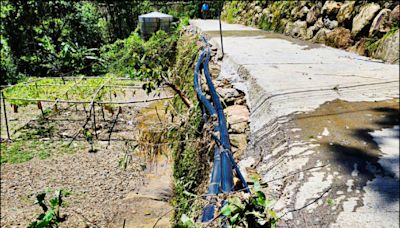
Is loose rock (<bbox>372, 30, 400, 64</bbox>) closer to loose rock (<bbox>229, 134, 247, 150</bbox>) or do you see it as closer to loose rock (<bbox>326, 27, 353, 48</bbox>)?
loose rock (<bbox>326, 27, 353, 48</bbox>)

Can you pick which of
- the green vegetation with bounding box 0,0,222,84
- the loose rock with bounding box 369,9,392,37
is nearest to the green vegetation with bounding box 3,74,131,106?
the green vegetation with bounding box 0,0,222,84

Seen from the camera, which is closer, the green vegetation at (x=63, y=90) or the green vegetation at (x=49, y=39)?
the green vegetation at (x=63, y=90)

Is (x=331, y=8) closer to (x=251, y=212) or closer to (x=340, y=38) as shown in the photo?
(x=340, y=38)

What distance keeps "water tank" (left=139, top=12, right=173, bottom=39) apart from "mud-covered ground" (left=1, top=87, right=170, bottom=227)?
4.69m

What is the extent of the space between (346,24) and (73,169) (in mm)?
3776

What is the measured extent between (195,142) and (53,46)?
807 centimetres

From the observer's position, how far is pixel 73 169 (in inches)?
178

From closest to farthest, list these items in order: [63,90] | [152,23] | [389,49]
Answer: [389,49], [63,90], [152,23]

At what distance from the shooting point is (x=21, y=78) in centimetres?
888

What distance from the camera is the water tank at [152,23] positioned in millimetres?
10359

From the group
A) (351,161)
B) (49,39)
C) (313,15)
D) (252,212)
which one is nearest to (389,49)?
(313,15)

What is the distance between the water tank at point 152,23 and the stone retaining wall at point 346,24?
4.92m

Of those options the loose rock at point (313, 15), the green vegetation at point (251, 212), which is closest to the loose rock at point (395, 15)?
the loose rock at point (313, 15)

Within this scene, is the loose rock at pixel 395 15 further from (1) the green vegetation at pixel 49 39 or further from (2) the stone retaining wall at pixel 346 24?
(1) the green vegetation at pixel 49 39
